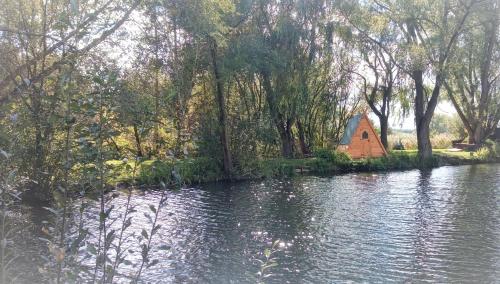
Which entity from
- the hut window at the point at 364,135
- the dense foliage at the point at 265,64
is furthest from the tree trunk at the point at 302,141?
the hut window at the point at 364,135

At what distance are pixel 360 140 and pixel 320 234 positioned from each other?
1835 cm

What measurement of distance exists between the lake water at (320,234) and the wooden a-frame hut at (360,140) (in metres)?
10.2

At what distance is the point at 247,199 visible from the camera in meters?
15.1

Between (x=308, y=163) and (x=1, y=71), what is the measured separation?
15.5 m

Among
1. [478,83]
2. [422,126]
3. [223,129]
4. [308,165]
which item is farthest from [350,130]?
[478,83]

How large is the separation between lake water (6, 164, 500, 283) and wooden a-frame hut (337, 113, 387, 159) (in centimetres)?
1022

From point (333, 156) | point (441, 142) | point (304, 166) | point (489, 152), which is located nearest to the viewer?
point (304, 166)

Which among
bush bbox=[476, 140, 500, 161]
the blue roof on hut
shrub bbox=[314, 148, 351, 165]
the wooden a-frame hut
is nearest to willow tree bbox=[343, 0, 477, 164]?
the wooden a-frame hut

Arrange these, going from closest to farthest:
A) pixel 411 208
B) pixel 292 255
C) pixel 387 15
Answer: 1. pixel 292 255
2. pixel 411 208
3. pixel 387 15

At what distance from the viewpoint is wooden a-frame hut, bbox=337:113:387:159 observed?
2742 centimetres

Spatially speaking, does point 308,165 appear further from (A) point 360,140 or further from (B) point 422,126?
(B) point 422,126

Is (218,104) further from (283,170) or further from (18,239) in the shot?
(18,239)

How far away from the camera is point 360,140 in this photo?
27.7 meters

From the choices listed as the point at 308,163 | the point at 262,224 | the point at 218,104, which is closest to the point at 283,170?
the point at 308,163
